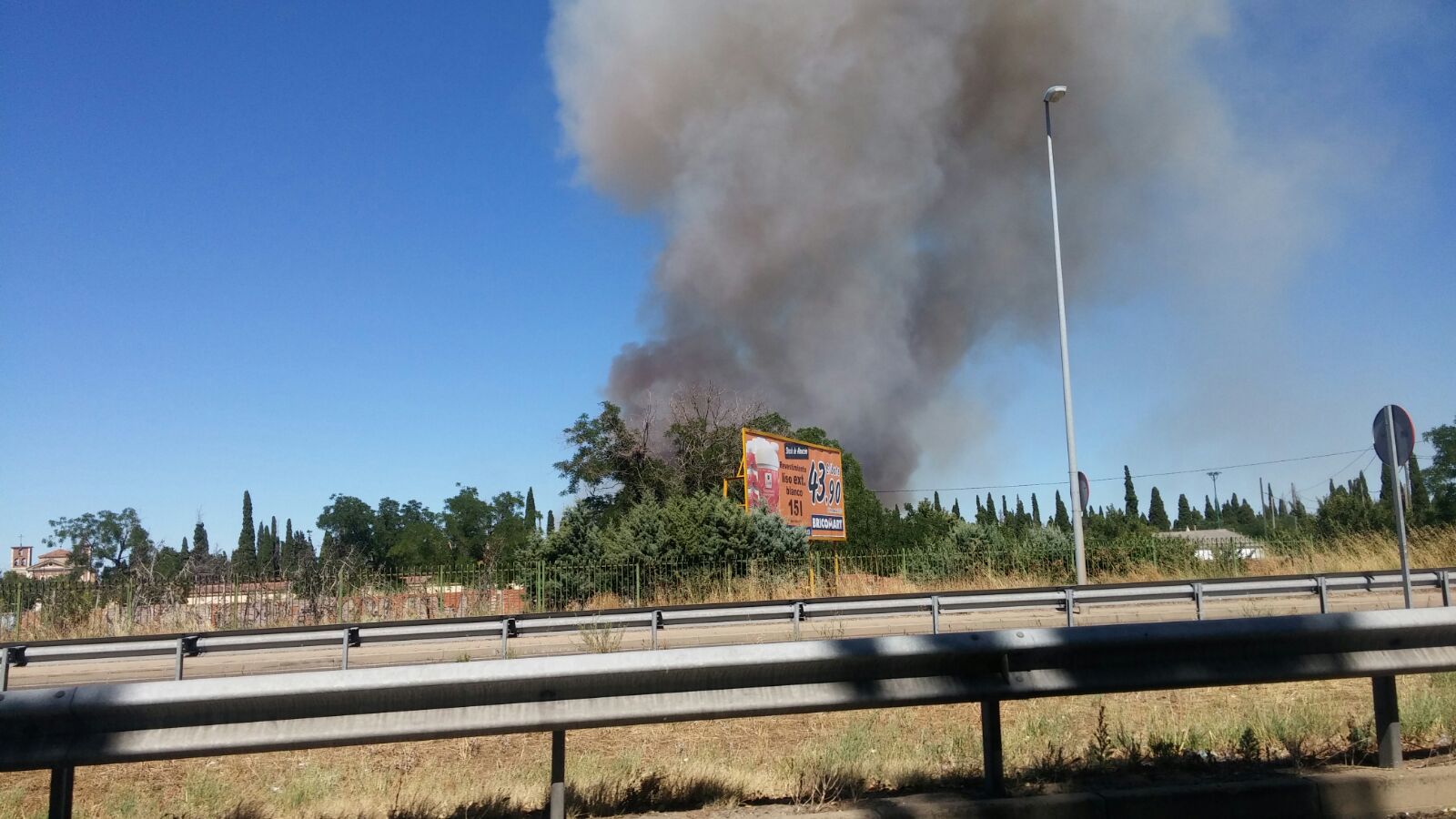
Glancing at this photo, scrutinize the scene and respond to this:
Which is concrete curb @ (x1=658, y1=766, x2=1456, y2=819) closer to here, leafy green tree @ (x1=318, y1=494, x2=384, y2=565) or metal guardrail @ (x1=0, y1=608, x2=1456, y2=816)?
metal guardrail @ (x1=0, y1=608, x2=1456, y2=816)

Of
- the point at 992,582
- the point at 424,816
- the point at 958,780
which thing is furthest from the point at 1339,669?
the point at 992,582

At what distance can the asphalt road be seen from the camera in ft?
44.5

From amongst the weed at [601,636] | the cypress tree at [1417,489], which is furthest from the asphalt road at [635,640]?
the cypress tree at [1417,489]

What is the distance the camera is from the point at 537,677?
12.1ft

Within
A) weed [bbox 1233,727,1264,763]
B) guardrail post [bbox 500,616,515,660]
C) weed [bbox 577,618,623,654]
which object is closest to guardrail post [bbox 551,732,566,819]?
weed [bbox 1233,727,1264,763]

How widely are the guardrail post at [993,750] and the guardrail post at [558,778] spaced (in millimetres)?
1670

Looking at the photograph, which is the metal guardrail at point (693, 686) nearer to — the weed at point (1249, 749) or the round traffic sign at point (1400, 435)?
the weed at point (1249, 749)

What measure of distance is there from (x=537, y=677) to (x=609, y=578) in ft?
67.3

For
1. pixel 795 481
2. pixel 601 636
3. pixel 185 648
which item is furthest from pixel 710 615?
pixel 795 481

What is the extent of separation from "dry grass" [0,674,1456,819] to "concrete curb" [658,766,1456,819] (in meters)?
0.27

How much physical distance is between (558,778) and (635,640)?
35.6ft

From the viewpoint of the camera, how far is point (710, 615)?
13805 mm

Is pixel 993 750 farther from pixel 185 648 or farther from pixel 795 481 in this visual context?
pixel 795 481

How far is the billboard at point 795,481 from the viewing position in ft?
87.4
